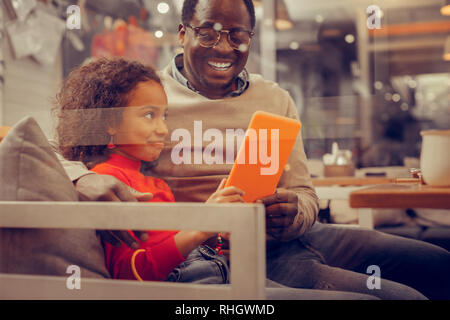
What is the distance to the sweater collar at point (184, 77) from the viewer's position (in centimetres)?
115

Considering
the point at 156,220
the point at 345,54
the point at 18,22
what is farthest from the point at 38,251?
the point at 345,54

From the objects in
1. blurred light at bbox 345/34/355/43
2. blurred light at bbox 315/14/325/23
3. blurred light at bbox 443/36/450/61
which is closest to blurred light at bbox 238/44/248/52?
blurred light at bbox 315/14/325/23

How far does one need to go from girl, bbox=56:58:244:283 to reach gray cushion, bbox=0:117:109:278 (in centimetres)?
13

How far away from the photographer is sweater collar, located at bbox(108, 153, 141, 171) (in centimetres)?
105

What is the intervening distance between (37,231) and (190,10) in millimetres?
616

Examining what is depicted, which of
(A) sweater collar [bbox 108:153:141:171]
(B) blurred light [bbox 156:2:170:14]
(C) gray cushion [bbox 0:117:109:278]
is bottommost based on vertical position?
(C) gray cushion [bbox 0:117:109:278]

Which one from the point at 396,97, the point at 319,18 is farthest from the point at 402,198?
the point at 396,97

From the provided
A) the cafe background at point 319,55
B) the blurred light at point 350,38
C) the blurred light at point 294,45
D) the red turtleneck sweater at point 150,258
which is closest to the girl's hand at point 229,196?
the red turtleneck sweater at point 150,258

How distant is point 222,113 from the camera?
3.76ft

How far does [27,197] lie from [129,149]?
241 mm

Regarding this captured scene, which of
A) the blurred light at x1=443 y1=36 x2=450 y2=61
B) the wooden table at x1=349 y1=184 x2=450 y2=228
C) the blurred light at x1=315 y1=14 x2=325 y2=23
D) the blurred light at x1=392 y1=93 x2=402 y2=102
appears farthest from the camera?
the blurred light at x1=443 y1=36 x2=450 y2=61

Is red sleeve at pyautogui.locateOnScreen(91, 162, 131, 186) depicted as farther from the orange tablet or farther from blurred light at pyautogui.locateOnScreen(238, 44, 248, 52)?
blurred light at pyautogui.locateOnScreen(238, 44, 248, 52)

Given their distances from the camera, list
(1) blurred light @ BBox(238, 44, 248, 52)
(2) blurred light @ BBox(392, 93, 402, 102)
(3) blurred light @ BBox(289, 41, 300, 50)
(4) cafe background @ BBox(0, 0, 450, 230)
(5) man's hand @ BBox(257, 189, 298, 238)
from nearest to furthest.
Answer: (5) man's hand @ BBox(257, 189, 298, 238), (1) blurred light @ BBox(238, 44, 248, 52), (4) cafe background @ BBox(0, 0, 450, 230), (3) blurred light @ BBox(289, 41, 300, 50), (2) blurred light @ BBox(392, 93, 402, 102)

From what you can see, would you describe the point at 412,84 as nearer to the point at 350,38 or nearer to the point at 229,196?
the point at 350,38
